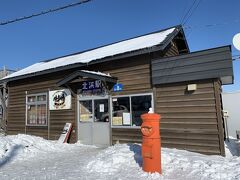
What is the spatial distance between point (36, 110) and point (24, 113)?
3.69 ft

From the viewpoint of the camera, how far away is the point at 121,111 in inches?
430

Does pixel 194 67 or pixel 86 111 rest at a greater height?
pixel 194 67

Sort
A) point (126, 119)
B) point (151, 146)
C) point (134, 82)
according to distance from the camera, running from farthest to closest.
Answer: point (126, 119) → point (134, 82) → point (151, 146)

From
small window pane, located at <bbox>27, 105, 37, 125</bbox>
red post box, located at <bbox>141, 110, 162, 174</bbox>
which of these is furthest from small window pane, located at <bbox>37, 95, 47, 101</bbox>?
red post box, located at <bbox>141, 110, 162, 174</bbox>

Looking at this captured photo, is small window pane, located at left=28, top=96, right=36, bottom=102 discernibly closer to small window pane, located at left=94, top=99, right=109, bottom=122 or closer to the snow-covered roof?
the snow-covered roof

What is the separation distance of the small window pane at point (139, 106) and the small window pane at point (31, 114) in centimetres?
667

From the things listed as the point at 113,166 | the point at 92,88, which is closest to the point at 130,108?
the point at 92,88

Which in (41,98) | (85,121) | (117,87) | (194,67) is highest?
(194,67)

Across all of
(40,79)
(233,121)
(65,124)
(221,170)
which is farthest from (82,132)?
(233,121)

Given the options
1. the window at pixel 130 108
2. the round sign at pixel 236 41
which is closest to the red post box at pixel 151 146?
the window at pixel 130 108

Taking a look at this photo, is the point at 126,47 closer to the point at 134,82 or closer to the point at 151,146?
the point at 134,82

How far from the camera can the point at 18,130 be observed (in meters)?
15.5

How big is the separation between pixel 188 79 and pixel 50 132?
25.8 feet

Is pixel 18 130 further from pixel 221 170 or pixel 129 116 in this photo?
pixel 221 170
